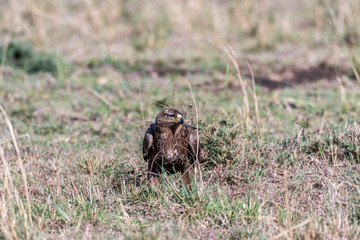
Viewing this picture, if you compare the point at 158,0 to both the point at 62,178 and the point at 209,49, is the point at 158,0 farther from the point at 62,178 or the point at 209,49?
the point at 62,178

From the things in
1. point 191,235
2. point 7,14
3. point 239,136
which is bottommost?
point 191,235

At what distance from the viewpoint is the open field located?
3.47 meters

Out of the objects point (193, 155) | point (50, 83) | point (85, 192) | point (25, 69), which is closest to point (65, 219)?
point (85, 192)

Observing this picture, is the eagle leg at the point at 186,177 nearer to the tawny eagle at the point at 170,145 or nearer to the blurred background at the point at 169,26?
the tawny eagle at the point at 170,145

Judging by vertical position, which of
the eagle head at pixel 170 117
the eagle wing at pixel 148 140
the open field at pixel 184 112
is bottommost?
the open field at pixel 184 112

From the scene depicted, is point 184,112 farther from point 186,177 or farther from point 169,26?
point 169,26

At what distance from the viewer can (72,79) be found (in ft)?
25.2

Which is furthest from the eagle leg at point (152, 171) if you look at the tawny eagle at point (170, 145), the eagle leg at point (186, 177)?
the eagle leg at point (186, 177)

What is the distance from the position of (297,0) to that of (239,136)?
9008 mm

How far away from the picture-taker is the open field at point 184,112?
347cm

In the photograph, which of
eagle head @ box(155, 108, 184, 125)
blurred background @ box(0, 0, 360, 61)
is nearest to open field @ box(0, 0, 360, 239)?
blurred background @ box(0, 0, 360, 61)

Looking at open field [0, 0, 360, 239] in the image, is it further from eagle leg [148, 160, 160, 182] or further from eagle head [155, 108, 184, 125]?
eagle head [155, 108, 184, 125]

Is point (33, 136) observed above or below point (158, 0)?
below

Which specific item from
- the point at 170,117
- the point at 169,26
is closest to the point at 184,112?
the point at 170,117
